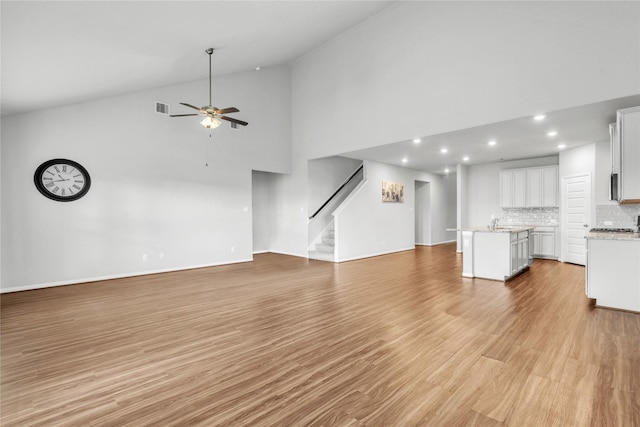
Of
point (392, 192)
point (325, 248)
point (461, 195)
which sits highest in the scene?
point (392, 192)

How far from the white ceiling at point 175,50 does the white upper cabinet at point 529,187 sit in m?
0.75

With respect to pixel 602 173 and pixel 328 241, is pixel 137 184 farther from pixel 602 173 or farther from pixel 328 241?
pixel 602 173

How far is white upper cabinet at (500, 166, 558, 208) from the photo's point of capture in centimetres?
817

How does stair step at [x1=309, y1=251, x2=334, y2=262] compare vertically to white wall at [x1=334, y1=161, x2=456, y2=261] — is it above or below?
below

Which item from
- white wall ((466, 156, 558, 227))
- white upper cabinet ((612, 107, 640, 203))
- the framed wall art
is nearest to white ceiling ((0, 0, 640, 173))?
white upper cabinet ((612, 107, 640, 203))

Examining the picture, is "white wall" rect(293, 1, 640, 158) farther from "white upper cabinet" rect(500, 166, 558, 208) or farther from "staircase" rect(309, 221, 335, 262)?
"white upper cabinet" rect(500, 166, 558, 208)

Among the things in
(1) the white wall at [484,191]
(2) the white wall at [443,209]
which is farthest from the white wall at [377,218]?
(1) the white wall at [484,191]

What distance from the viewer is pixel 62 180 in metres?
5.58

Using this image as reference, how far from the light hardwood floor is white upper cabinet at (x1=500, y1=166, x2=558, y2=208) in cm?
426

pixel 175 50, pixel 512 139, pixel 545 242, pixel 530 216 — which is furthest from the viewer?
pixel 530 216

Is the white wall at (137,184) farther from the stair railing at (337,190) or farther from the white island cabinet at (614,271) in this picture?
the white island cabinet at (614,271)

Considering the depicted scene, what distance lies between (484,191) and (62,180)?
1135 cm

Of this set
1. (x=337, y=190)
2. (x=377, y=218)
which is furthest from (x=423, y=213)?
(x=337, y=190)

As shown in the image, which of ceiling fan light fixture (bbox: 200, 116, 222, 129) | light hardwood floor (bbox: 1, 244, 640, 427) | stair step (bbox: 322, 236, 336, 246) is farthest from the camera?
stair step (bbox: 322, 236, 336, 246)
